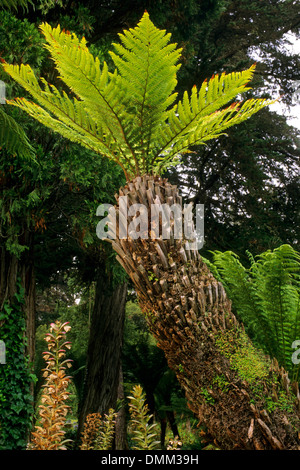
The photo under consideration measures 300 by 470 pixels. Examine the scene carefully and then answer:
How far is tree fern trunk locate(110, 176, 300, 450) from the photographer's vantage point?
1.96 m

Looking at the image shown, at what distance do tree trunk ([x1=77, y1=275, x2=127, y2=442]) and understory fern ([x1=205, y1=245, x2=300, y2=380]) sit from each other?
418 centimetres

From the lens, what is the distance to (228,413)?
200 cm

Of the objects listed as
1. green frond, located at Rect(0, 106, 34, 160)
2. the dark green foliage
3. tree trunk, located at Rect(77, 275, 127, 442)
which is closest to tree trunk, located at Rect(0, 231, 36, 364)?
the dark green foliage

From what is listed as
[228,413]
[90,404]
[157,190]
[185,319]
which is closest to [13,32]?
[157,190]

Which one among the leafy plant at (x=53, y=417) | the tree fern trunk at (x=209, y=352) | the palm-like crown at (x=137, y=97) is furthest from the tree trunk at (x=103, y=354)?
the leafy plant at (x=53, y=417)

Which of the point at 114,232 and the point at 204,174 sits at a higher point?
the point at 204,174

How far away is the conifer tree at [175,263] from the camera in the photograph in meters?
2.00

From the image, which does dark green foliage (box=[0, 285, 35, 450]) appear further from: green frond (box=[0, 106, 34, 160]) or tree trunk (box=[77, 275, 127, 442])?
green frond (box=[0, 106, 34, 160])

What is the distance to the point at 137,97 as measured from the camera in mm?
2535

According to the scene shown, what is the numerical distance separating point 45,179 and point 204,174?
4.81m

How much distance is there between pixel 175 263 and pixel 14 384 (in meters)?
3.84

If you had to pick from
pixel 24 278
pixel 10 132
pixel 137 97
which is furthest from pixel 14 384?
pixel 137 97

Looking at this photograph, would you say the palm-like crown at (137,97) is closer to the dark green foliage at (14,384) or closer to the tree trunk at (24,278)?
the tree trunk at (24,278)

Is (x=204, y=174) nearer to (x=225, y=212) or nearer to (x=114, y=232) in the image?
(x=225, y=212)
